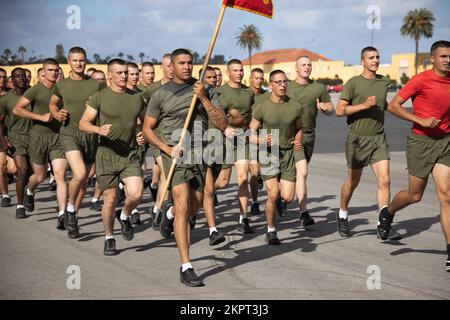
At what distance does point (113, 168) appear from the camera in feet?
26.2

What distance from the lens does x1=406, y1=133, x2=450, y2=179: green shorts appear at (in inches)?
281

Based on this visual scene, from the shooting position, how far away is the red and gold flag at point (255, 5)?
7242 mm

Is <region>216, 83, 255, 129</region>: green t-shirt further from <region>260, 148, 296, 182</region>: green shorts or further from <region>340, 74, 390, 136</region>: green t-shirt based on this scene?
<region>340, 74, 390, 136</region>: green t-shirt

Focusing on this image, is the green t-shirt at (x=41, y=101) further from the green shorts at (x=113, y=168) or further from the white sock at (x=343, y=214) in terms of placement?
the white sock at (x=343, y=214)

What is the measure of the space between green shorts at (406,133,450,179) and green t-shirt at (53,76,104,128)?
13.4 feet

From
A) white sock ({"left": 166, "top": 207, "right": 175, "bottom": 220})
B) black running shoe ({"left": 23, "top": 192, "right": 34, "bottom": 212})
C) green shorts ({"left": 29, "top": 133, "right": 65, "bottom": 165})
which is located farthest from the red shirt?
black running shoe ({"left": 23, "top": 192, "right": 34, "bottom": 212})

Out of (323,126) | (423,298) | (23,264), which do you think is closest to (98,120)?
(23,264)

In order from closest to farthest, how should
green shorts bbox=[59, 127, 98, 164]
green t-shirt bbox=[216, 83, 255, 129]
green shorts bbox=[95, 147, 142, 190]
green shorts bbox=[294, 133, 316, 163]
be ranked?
green shorts bbox=[95, 147, 142, 190]
green shorts bbox=[59, 127, 98, 164]
green shorts bbox=[294, 133, 316, 163]
green t-shirt bbox=[216, 83, 255, 129]

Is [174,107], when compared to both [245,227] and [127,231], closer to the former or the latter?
[127,231]

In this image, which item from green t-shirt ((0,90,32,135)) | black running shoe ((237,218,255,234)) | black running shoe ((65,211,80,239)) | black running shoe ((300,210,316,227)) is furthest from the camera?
green t-shirt ((0,90,32,135))

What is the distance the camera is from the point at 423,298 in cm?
584

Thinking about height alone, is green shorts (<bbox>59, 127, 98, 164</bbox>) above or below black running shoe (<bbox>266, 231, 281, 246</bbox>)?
above

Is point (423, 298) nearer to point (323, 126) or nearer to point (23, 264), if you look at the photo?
point (23, 264)

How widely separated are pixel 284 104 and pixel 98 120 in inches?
85.5
